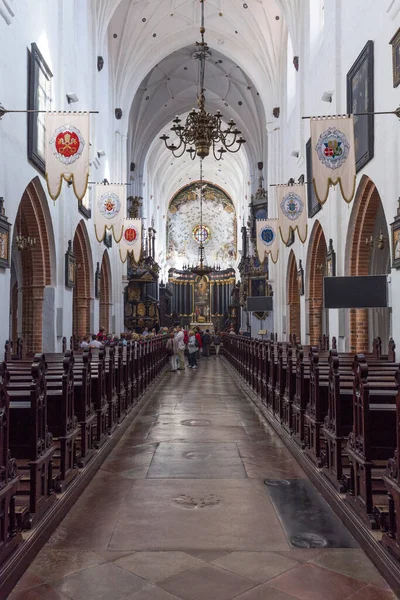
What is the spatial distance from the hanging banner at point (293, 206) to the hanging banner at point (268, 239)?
3970 mm

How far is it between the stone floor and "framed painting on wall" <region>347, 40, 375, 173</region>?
6.71 meters

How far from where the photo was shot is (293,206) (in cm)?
1529

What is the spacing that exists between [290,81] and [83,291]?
37.0 feet

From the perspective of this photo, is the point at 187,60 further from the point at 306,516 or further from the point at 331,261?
A: the point at 306,516

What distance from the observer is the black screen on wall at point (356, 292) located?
396 inches

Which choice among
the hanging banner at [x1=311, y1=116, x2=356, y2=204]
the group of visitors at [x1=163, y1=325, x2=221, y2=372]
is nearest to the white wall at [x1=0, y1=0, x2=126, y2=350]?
the group of visitors at [x1=163, y1=325, x2=221, y2=372]

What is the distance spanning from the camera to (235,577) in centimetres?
319

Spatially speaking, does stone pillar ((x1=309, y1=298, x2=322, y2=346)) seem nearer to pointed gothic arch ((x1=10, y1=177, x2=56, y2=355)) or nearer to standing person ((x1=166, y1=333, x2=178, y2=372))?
standing person ((x1=166, y1=333, x2=178, y2=372))

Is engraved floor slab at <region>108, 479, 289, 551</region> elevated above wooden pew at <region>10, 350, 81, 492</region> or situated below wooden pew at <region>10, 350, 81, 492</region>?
below

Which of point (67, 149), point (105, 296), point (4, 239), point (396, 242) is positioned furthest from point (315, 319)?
point (4, 239)

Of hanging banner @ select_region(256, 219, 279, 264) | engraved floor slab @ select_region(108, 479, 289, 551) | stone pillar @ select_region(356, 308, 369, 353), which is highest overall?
hanging banner @ select_region(256, 219, 279, 264)

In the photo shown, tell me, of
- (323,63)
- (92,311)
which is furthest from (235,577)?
(92,311)

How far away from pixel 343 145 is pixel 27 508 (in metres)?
8.30

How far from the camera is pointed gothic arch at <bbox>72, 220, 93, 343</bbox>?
60.2ft
